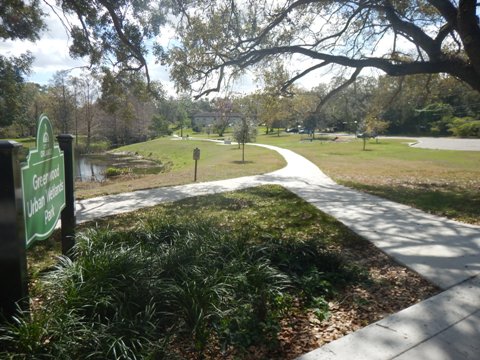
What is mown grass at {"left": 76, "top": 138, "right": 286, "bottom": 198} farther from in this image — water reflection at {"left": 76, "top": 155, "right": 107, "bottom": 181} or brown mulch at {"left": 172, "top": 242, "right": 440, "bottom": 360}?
brown mulch at {"left": 172, "top": 242, "right": 440, "bottom": 360}

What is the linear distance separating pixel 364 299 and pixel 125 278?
7.78 ft

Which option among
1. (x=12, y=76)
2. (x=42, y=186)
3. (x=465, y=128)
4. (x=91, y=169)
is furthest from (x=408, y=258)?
(x=465, y=128)

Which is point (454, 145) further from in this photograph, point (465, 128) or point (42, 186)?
point (42, 186)

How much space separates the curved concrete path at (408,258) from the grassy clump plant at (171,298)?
0.60 meters

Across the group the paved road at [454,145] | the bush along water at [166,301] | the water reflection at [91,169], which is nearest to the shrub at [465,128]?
the paved road at [454,145]

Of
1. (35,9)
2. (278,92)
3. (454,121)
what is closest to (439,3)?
(278,92)

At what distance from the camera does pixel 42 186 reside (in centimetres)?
308

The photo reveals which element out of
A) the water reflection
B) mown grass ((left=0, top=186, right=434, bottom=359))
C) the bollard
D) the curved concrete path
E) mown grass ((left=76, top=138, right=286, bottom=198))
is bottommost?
the water reflection

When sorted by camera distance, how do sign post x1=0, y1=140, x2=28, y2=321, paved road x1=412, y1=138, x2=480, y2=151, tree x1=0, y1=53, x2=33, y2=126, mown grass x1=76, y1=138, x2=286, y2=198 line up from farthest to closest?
paved road x1=412, y1=138, x2=480, y2=151, tree x1=0, y1=53, x2=33, y2=126, mown grass x1=76, y1=138, x2=286, y2=198, sign post x1=0, y1=140, x2=28, y2=321

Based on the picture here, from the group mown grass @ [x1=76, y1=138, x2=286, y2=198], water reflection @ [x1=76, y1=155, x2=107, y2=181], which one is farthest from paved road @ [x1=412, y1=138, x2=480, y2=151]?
water reflection @ [x1=76, y1=155, x2=107, y2=181]

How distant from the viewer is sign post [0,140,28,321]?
2350 mm

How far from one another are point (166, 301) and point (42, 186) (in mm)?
1443

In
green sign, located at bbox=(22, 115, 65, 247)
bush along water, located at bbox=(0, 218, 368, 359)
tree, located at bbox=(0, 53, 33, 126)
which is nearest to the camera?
bush along water, located at bbox=(0, 218, 368, 359)

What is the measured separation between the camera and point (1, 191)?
2340mm
